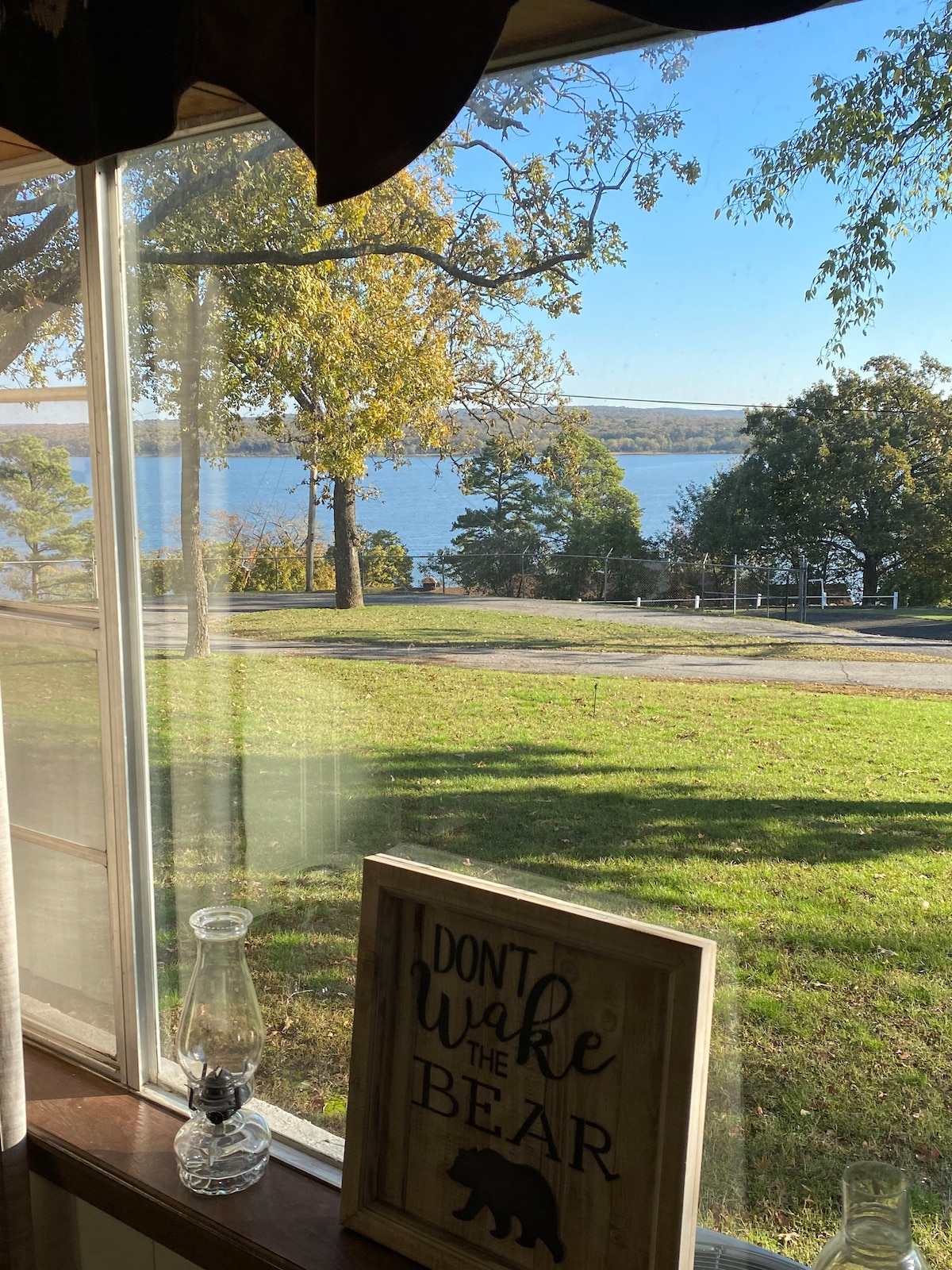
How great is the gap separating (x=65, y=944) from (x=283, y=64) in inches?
49.3

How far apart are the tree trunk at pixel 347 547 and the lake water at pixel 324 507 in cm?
1

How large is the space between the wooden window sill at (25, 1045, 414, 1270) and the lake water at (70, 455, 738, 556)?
789 millimetres

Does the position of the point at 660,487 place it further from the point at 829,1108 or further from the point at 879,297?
the point at 829,1108

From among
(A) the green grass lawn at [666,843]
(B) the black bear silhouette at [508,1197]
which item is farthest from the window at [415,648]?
(B) the black bear silhouette at [508,1197]

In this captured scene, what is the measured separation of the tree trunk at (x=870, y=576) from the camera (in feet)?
3.21

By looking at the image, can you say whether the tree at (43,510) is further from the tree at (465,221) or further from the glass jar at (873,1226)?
the glass jar at (873,1226)

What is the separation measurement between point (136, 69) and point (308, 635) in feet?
2.37

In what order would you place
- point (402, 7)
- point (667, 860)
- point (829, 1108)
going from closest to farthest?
point (402, 7)
point (829, 1108)
point (667, 860)

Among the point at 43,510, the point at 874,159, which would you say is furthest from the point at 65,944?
the point at 874,159

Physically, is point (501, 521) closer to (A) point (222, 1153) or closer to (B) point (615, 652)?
(B) point (615, 652)

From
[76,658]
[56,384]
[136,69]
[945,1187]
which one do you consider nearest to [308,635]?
[76,658]

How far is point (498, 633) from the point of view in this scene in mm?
1273

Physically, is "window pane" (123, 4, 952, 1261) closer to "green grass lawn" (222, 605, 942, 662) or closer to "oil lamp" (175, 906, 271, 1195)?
"green grass lawn" (222, 605, 942, 662)

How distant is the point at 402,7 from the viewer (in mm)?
803
